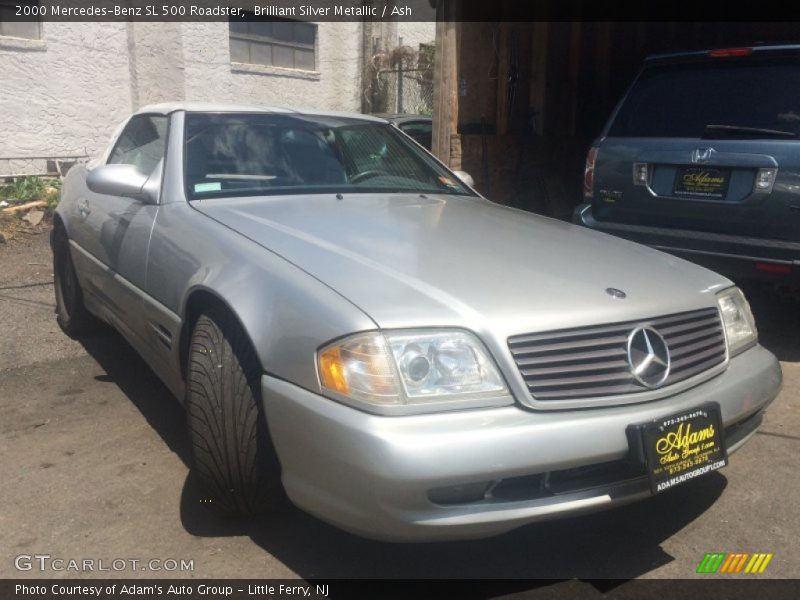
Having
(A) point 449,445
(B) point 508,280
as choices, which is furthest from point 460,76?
(A) point 449,445

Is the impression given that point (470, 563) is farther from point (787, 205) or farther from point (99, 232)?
point (787, 205)

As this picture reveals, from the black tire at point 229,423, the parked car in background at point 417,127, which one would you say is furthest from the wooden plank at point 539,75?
the black tire at point 229,423

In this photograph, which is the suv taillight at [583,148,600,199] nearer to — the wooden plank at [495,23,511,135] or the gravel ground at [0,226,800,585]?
the gravel ground at [0,226,800,585]

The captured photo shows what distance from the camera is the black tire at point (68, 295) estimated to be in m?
4.69

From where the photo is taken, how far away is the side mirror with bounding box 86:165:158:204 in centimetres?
339

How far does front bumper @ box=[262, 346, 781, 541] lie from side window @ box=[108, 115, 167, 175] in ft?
6.55

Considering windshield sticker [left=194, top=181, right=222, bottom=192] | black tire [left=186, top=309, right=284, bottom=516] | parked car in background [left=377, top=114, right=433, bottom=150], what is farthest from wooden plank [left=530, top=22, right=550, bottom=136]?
black tire [left=186, top=309, right=284, bottom=516]

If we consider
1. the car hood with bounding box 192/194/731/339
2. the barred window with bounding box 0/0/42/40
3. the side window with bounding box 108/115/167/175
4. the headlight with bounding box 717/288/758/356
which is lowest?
the headlight with bounding box 717/288/758/356

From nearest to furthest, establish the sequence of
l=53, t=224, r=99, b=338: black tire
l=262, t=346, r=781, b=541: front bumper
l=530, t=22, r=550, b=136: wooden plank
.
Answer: l=262, t=346, r=781, b=541: front bumper
l=53, t=224, r=99, b=338: black tire
l=530, t=22, r=550, b=136: wooden plank

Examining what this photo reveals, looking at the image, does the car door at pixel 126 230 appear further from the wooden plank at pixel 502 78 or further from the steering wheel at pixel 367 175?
the wooden plank at pixel 502 78

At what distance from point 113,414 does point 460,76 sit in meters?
4.89

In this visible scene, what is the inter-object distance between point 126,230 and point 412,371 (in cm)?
194

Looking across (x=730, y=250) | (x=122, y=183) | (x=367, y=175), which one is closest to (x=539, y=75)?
(x=730, y=250)

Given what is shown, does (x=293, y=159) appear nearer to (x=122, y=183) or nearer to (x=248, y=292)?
(x=122, y=183)
